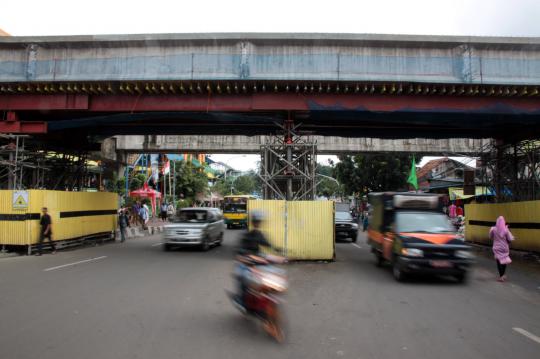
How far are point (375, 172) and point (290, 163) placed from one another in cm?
2254

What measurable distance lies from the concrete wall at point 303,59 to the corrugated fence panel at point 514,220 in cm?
470

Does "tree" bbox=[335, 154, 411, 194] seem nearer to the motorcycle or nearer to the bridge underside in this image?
the bridge underside

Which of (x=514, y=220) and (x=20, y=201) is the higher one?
(x=20, y=201)

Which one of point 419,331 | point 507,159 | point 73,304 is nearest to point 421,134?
point 507,159

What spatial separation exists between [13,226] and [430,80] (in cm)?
1558

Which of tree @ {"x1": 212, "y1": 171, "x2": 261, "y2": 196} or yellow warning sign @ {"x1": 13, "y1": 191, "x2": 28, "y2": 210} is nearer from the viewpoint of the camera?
yellow warning sign @ {"x1": 13, "y1": 191, "x2": 28, "y2": 210}

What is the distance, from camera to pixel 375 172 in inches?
1432

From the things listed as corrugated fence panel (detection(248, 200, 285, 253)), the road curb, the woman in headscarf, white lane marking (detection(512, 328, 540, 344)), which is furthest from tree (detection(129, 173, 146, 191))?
white lane marking (detection(512, 328, 540, 344))

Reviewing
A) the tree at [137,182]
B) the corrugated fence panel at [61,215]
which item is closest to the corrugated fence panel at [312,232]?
the corrugated fence panel at [61,215]

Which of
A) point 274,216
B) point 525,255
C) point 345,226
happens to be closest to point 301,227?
point 274,216

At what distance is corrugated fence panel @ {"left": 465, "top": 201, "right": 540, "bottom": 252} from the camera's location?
14727mm

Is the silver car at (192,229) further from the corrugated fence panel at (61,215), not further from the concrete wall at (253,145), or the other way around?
the concrete wall at (253,145)

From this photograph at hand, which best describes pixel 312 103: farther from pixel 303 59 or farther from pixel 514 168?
pixel 514 168

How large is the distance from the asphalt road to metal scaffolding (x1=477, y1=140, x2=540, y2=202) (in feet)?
30.1
